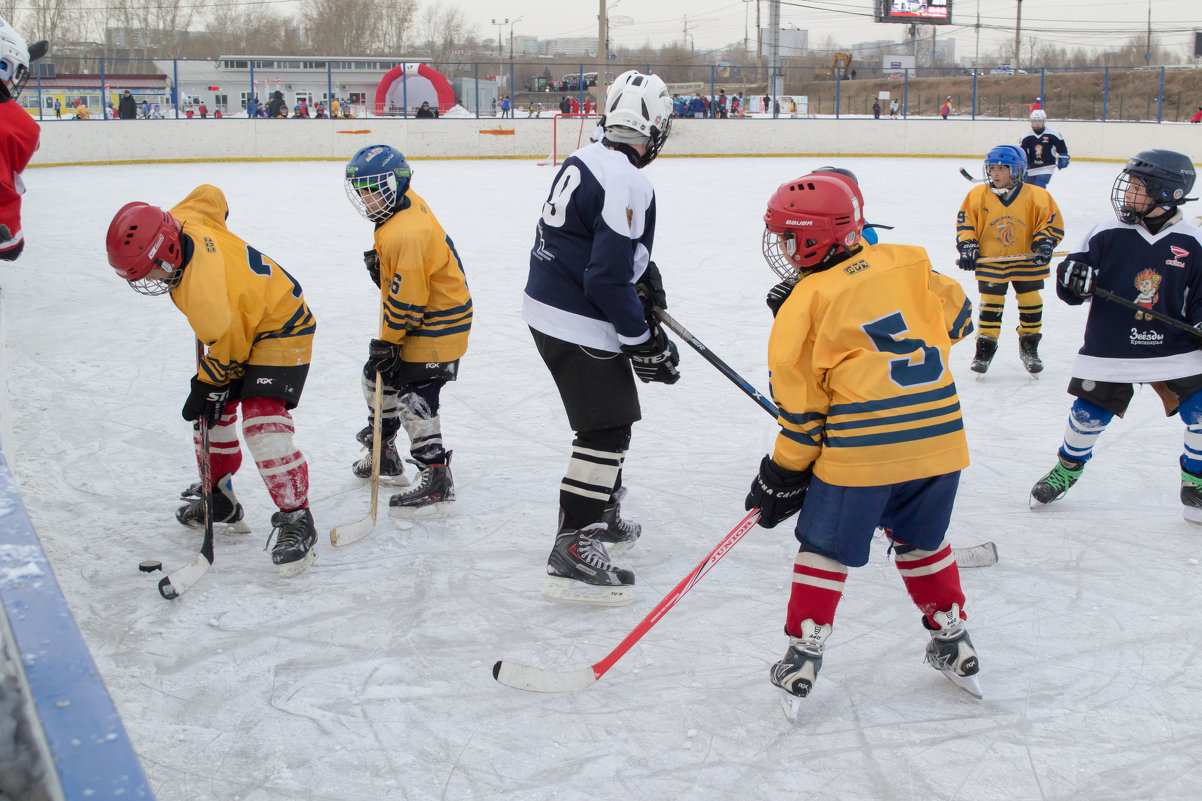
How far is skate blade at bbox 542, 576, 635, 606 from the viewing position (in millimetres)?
2717

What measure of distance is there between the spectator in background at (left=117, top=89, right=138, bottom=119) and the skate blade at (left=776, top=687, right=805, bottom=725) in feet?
58.1

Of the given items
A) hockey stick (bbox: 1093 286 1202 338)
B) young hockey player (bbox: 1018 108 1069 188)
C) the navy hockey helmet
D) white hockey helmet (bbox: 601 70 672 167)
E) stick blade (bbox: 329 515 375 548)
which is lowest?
stick blade (bbox: 329 515 375 548)

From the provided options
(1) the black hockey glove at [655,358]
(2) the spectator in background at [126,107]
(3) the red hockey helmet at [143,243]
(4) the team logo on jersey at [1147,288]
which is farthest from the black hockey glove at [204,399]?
(2) the spectator in background at [126,107]

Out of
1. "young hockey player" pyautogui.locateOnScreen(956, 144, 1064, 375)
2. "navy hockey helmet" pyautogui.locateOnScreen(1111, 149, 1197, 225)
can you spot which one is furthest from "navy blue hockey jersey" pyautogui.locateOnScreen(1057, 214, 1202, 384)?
"young hockey player" pyautogui.locateOnScreen(956, 144, 1064, 375)

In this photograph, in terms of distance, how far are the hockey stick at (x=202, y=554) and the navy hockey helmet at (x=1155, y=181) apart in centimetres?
296

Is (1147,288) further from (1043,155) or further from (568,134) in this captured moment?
(568,134)

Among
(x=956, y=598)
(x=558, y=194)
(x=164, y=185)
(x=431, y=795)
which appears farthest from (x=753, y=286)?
(x=164, y=185)

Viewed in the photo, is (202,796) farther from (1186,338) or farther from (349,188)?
(1186,338)

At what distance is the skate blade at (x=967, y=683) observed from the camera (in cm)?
220

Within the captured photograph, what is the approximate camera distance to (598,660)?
8.00ft

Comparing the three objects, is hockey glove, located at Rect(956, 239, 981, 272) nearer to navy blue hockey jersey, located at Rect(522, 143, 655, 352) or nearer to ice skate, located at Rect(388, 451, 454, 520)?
navy blue hockey jersey, located at Rect(522, 143, 655, 352)

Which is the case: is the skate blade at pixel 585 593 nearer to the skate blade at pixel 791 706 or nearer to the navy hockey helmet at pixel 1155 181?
the skate blade at pixel 791 706

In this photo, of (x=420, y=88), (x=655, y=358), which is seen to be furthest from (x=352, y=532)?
(x=420, y=88)

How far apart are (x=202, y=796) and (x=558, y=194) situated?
1.67 meters
